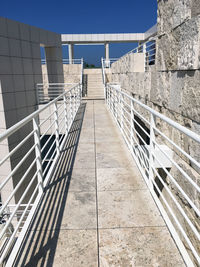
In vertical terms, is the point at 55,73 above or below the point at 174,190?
above

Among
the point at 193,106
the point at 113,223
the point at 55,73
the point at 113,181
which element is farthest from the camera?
the point at 55,73

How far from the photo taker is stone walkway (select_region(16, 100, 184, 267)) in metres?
2.11

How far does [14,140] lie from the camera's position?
36.6ft

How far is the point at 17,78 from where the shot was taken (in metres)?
11.6

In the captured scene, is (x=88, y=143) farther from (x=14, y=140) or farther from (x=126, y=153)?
(x=14, y=140)

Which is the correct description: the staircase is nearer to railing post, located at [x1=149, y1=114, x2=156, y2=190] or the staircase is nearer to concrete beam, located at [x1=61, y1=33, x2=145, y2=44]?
concrete beam, located at [x1=61, y1=33, x2=145, y2=44]

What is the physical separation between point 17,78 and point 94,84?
8327mm

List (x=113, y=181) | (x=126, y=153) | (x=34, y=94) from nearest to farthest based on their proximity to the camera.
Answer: (x=113, y=181) → (x=126, y=153) → (x=34, y=94)

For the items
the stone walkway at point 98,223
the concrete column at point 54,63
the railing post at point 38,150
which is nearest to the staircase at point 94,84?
the concrete column at point 54,63

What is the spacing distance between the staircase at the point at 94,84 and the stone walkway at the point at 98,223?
43.5ft

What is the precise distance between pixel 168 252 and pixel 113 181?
158 centimetres

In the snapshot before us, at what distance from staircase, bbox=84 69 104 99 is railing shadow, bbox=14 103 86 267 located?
1339cm

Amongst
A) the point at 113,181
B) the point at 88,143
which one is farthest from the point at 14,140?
the point at 113,181

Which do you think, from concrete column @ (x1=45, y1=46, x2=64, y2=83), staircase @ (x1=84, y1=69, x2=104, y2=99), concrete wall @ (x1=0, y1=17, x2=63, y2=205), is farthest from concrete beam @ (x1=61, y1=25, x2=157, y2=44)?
concrete wall @ (x1=0, y1=17, x2=63, y2=205)
